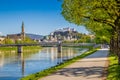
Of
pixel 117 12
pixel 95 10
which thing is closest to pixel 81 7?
pixel 95 10

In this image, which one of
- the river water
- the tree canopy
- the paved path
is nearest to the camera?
the paved path

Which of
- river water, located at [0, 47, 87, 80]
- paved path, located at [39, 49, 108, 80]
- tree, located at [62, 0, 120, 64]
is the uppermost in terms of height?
tree, located at [62, 0, 120, 64]

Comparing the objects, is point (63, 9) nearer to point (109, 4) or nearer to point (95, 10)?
point (95, 10)

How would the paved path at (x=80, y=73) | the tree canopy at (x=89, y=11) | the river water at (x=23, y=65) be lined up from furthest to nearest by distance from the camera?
the river water at (x=23, y=65) < the tree canopy at (x=89, y=11) < the paved path at (x=80, y=73)

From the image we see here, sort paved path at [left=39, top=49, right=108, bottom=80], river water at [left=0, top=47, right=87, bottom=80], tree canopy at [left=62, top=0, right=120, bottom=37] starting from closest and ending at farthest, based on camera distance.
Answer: paved path at [left=39, top=49, right=108, bottom=80]
tree canopy at [left=62, top=0, right=120, bottom=37]
river water at [left=0, top=47, right=87, bottom=80]

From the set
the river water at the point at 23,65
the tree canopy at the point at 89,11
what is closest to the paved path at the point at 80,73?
the tree canopy at the point at 89,11

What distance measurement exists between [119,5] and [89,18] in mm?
5621

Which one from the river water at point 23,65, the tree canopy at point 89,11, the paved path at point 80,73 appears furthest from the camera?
the river water at point 23,65

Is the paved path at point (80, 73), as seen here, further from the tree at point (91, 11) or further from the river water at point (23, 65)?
the river water at point (23, 65)

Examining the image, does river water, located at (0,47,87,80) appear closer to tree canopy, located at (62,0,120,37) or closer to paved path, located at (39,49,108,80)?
paved path, located at (39,49,108,80)

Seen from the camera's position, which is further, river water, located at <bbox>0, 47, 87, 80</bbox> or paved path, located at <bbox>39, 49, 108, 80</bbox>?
river water, located at <bbox>0, 47, 87, 80</bbox>

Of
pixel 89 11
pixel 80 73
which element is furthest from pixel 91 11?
pixel 80 73

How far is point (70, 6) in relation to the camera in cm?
3512

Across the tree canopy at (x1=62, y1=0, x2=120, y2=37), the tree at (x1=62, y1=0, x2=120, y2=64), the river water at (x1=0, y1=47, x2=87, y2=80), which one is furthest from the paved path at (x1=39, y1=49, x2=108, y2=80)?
the river water at (x1=0, y1=47, x2=87, y2=80)
